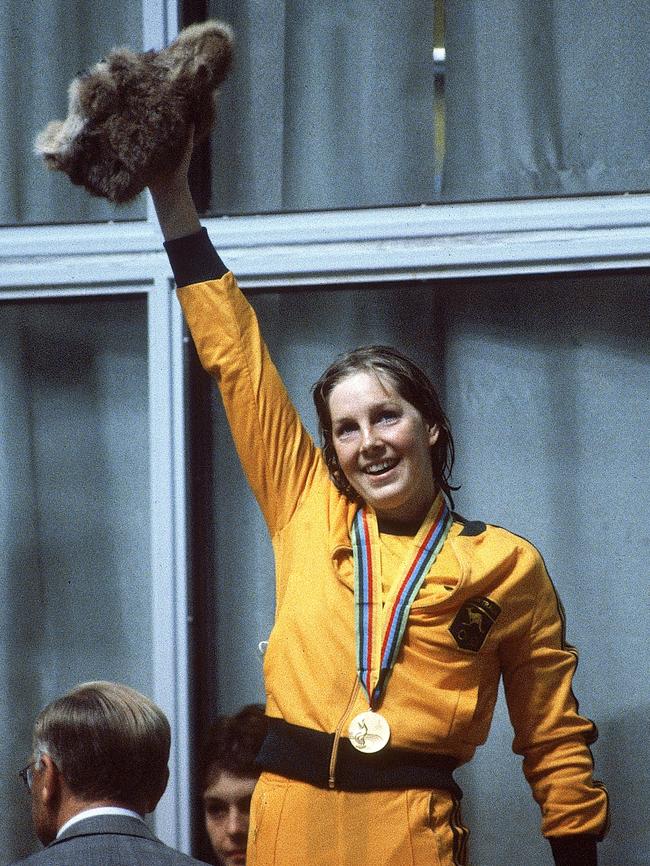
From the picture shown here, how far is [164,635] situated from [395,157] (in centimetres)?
108

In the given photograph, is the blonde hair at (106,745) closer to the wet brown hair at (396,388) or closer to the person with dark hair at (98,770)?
the person with dark hair at (98,770)

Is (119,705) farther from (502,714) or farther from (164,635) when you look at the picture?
(502,714)

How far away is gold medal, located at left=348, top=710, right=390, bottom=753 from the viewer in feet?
5.51

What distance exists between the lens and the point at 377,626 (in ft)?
5.68

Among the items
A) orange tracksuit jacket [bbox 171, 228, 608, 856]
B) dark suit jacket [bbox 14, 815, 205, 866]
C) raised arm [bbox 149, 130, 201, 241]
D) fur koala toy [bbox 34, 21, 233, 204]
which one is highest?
fur koala toy [bbox 34, 21, 233, 204]

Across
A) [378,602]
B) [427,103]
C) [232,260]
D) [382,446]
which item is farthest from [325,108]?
[378,602]

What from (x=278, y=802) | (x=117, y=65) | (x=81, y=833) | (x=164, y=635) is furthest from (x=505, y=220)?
(x=81, y=833)

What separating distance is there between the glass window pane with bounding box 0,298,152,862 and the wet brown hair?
0.64 metres

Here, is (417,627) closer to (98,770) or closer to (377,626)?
(377,626)

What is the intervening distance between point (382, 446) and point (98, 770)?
2.06 ft

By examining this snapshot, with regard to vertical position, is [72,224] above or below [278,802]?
above

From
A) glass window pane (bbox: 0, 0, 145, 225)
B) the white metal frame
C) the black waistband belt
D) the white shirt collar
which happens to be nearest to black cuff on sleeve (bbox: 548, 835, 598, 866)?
the black waistband belt

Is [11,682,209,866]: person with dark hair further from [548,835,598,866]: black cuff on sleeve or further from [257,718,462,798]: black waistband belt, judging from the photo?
[548,835,598,866]: black cuff on sleeve

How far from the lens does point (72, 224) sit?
8.20 ft
